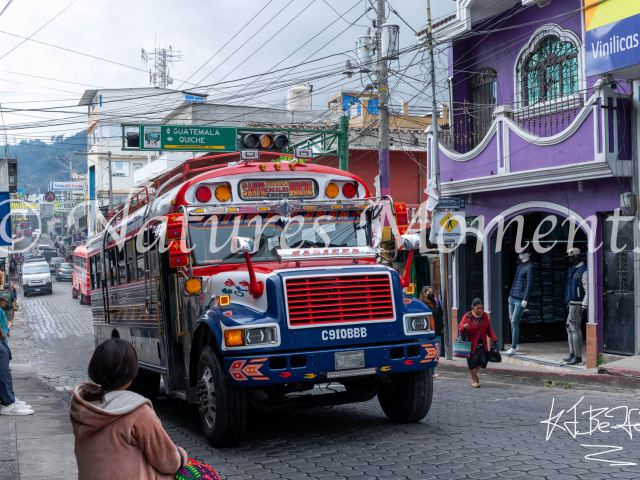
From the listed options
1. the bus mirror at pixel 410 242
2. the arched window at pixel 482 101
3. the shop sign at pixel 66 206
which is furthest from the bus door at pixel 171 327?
the shop sign at pixel 66 206

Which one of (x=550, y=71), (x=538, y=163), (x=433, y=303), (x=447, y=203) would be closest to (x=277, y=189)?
(x=433, y=303)

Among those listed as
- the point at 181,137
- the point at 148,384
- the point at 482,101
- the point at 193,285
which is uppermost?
the point at 482,101

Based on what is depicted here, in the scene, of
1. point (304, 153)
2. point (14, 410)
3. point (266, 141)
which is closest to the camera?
point (304, 153)

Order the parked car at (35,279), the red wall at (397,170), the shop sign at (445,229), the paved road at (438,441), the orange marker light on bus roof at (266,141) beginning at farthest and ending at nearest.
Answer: the parked car at (35,279)
the red wall at (397,170)
the shop sign at (445,229)
the orange marker light on bus roof at (266,141)
the paved road at (438,441)

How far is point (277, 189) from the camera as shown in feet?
27.9

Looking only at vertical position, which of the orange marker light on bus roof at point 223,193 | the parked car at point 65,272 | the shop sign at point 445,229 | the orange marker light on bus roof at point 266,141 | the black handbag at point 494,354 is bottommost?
the black handbag at point 494,354

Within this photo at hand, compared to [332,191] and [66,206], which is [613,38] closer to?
[332,191]

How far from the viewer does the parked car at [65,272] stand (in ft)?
179

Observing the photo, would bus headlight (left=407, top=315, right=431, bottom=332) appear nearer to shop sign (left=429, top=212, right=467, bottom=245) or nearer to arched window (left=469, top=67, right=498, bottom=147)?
shop sign (left=429, top=212, right=467, bottom=245)

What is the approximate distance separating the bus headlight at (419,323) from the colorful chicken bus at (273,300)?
12 mm

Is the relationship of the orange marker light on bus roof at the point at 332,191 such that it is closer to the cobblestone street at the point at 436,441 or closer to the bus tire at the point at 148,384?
the cobblestone street at the point at 436,441

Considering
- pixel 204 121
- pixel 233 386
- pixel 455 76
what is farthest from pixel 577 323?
pixel 204 121

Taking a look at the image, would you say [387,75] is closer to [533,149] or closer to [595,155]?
[533,149]

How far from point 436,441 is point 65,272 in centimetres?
5164
